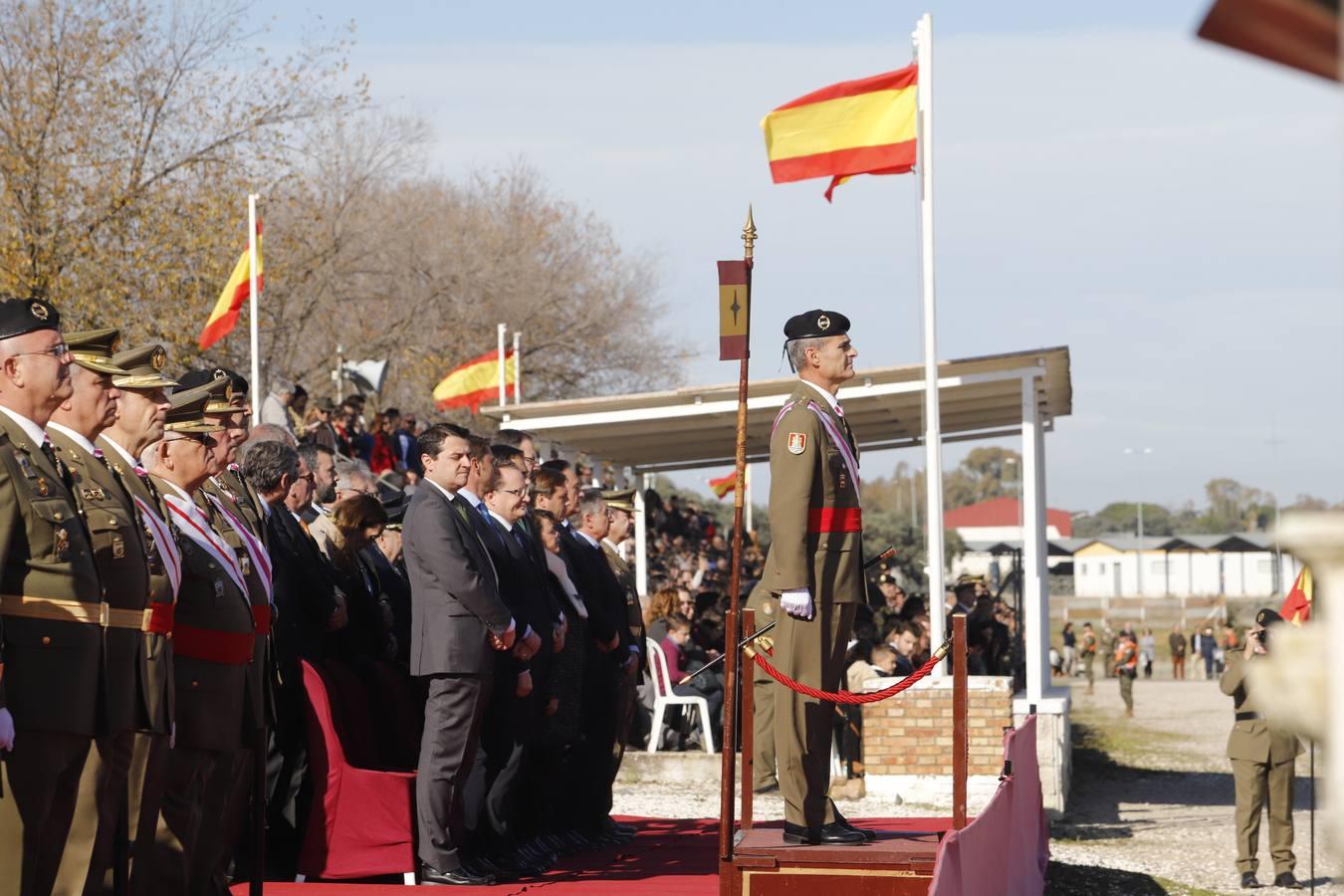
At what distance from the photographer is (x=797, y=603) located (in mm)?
7125

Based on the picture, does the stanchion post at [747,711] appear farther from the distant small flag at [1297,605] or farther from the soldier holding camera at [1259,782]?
the soldier holding camera at [1259,782]

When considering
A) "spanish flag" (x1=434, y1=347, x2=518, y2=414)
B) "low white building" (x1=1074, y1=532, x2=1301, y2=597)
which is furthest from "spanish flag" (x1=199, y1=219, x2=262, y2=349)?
"low white building" (x1=1074, y1=532, x2=1301, y2=597)

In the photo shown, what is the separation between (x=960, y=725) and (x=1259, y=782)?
7.72 meters

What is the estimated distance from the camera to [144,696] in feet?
17.4

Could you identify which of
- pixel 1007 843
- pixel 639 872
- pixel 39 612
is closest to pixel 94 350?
pixel 39 612

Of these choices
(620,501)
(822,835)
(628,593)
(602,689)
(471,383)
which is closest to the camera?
(822,835)

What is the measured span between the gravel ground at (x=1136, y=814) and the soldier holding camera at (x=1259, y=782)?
0.23 metres

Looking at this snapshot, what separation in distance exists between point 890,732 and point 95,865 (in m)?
8.77

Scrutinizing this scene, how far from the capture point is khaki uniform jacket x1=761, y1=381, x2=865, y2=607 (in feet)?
23.9

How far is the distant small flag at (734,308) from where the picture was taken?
→ 7117 mm

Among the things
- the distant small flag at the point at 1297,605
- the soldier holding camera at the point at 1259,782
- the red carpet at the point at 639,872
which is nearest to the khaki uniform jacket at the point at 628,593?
the red carpet at the point at 639,872

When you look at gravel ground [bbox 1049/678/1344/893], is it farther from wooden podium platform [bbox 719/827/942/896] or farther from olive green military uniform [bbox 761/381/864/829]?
olive green military uniform [bbox 761/381/864/829]

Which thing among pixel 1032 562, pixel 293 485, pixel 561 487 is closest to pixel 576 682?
pixel 561 487

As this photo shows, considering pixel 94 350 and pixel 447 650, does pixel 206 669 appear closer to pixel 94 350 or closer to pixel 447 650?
pixel 94 350
